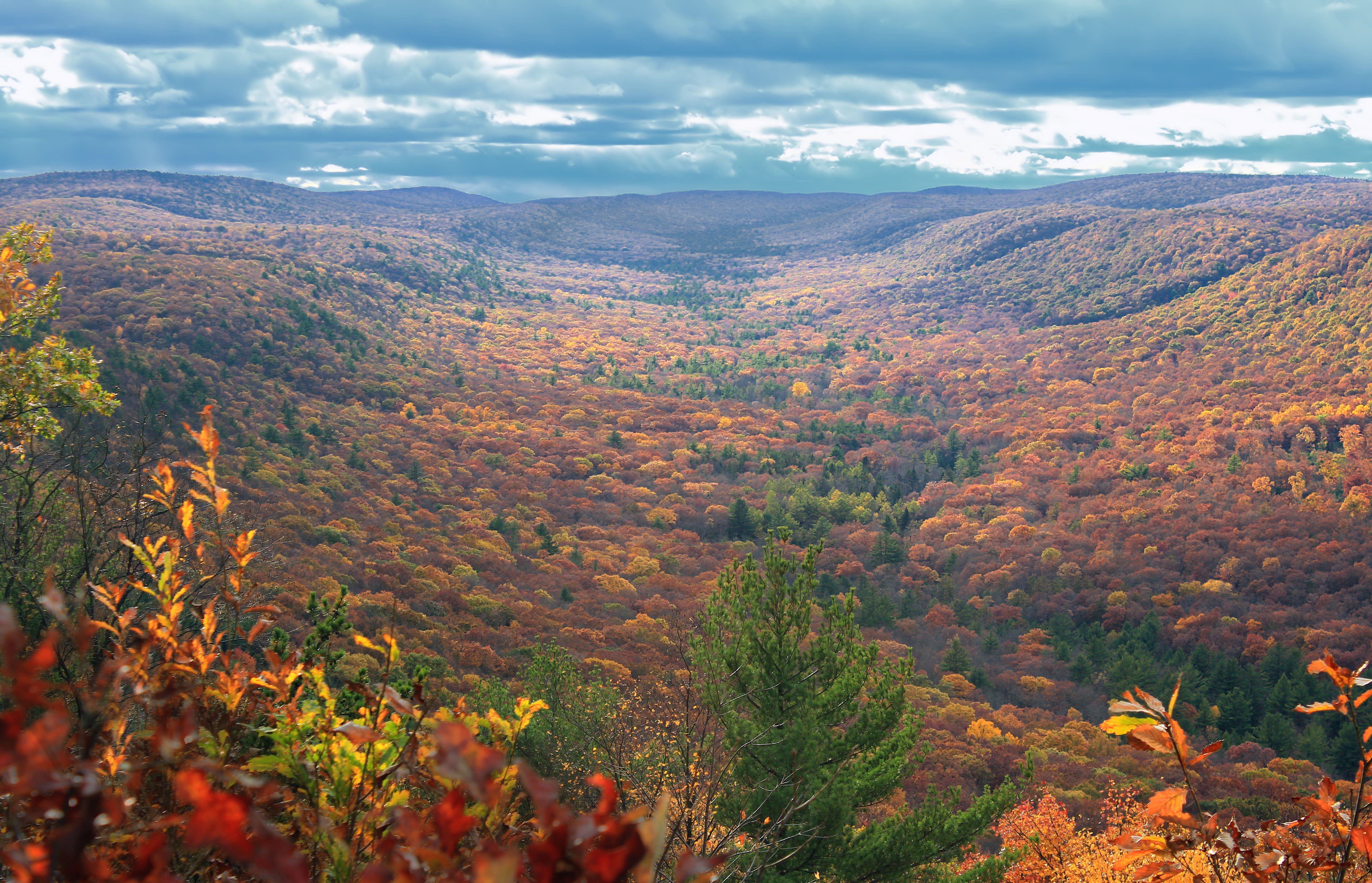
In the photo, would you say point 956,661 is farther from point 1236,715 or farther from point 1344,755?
point 1344,755

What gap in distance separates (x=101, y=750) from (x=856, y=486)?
210 ft

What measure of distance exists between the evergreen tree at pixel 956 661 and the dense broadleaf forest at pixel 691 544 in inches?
6.6

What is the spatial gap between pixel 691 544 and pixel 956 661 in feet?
62.4

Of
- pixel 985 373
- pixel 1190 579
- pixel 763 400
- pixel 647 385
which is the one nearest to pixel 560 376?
pixel 647 385

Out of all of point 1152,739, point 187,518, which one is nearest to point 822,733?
point 1152,739

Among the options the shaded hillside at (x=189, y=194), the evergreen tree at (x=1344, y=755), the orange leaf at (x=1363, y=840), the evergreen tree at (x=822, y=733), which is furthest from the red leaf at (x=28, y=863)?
the shaded hillside at (x=189, y=194)

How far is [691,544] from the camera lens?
2026 inches

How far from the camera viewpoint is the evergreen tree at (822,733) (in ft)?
37.5

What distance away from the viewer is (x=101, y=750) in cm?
334

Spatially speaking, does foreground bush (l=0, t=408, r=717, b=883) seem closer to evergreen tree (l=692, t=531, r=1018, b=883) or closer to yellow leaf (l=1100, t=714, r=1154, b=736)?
yellow leaf (l=1100, t=714, r=1154, b=736)

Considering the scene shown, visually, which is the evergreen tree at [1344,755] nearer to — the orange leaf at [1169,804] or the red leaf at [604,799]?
the orange leaf at [1169,804]

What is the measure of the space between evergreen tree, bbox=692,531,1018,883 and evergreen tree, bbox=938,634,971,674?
2784cm

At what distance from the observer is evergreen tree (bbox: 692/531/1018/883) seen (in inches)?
450

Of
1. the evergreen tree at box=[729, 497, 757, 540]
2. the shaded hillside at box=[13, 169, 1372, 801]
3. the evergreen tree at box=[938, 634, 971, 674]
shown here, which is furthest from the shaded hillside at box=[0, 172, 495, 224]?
the evergreen tree at box=[938, 634, 971, 674]
